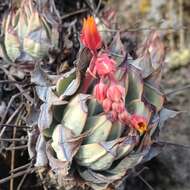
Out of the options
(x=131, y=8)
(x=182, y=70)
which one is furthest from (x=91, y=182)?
(x=131, y=8)

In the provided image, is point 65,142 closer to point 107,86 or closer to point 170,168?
point 107,86

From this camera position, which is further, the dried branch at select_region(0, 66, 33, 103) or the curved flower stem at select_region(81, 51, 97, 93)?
the dried branch at select_region(0, 66, 33, 103)

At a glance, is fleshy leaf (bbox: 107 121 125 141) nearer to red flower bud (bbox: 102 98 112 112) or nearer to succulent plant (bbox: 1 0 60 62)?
red flower bud (bbox: 102 98 112 112)

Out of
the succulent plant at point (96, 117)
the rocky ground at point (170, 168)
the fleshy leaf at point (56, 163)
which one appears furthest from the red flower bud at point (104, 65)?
the rocky ground at point (170, 168)

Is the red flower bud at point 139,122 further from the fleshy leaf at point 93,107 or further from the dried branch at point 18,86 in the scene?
the dried branch at point 18,86

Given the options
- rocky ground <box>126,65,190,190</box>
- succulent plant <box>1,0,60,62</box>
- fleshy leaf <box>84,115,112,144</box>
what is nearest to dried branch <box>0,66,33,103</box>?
succulent plant <box>1,0,60,62</box>

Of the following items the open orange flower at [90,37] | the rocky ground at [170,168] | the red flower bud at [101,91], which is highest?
the open orange flower at [90,37]

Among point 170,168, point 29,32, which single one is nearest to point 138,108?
point 29,32
